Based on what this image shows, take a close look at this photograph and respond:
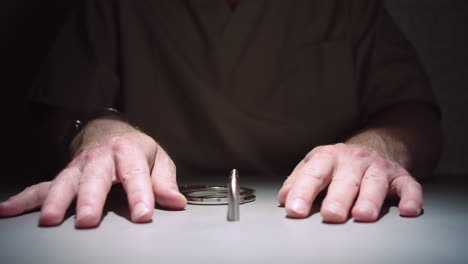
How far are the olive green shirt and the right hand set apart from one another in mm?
496

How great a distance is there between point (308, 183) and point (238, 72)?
0.63 meters

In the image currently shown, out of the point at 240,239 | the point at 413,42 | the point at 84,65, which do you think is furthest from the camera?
the point at 413,42

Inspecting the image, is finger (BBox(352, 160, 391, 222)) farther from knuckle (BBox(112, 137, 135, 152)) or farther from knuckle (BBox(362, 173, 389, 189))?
knuckle (BBox(112, 137, 135, 152))

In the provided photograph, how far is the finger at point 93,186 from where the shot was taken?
20.3 inches

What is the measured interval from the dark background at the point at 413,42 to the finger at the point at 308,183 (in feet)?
3.14

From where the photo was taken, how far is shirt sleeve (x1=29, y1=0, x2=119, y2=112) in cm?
110

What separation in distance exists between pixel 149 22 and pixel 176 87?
0.20 m

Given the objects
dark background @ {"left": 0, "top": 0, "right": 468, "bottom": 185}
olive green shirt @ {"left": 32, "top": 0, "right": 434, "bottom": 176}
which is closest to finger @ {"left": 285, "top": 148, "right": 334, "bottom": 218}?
olive green shirt @ {"left": 32, "top": 0, "right": 434, "bottom": 176}

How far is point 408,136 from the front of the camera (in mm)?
1035

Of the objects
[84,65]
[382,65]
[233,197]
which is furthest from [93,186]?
[382,65]

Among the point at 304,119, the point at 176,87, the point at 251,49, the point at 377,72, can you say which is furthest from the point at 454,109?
the point at 176,87

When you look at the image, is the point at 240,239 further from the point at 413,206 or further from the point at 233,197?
the point at 413,206

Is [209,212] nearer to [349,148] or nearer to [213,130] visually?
[349,148]

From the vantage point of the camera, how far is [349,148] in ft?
2.21
